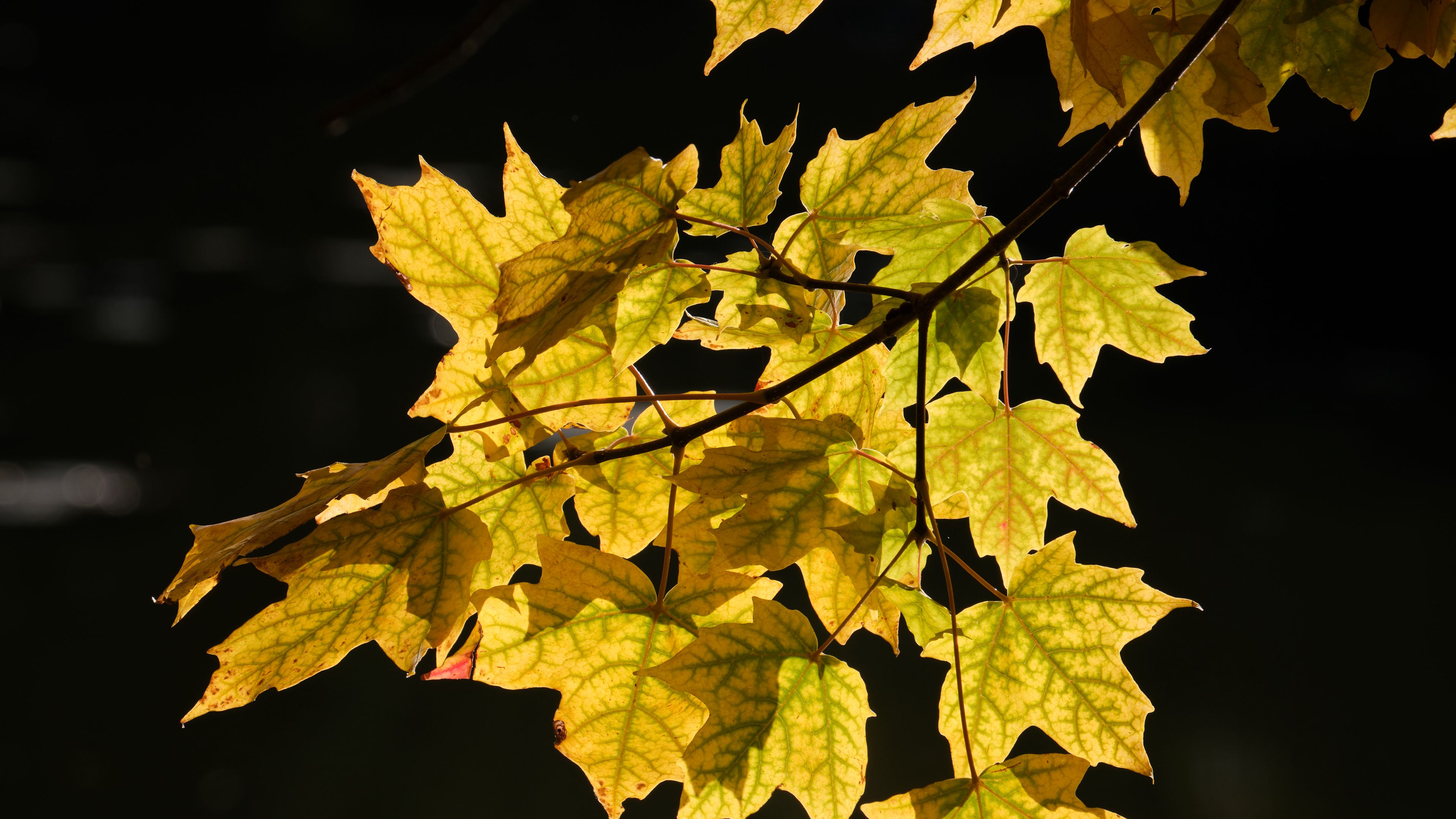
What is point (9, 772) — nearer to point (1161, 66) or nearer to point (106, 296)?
point (106, 296)

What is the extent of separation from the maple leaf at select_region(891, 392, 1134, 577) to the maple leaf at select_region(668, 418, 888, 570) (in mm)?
123

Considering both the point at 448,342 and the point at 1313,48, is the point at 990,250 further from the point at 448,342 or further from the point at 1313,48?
the point at 448,342

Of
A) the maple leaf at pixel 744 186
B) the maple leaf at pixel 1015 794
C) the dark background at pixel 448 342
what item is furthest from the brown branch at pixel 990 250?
the dark background at pixel 448 342

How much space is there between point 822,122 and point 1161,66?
313 cm

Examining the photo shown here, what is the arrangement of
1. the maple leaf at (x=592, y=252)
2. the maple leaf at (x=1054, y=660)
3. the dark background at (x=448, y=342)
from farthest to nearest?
the dark background at (x=448, y=342) → the maple leaf at (x=1054, y=660) → the maple leaf at (x=592, y=252)

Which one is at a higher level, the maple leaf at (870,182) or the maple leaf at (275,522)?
the maple leaf at (870,182)

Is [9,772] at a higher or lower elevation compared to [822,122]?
lower

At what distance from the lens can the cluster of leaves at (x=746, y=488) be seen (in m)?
0.49

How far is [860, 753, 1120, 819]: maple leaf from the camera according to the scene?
1.69 ft

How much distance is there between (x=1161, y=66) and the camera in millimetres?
487

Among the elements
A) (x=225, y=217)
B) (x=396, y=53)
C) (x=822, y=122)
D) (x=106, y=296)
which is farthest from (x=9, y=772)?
(x=822, y=122)

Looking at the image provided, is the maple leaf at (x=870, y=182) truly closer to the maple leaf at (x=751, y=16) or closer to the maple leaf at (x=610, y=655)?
the maple leaf at (x=751, y=16)

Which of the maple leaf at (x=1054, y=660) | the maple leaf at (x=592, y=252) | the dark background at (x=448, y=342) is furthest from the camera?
the dark background at (x=448, y=342)

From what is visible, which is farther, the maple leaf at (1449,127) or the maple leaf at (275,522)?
the maple leaf at (1449,127)
